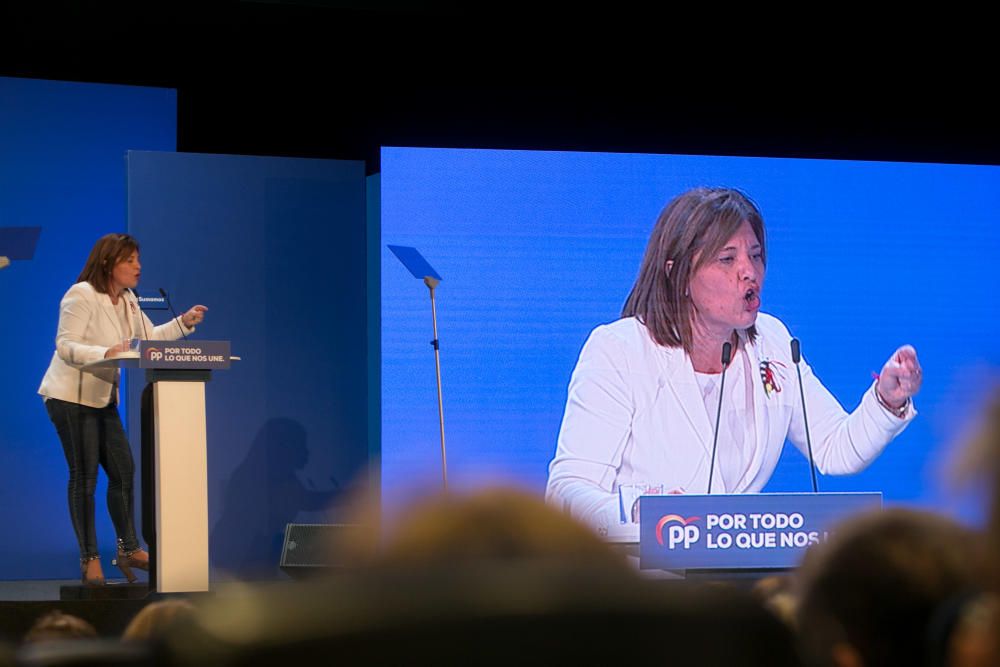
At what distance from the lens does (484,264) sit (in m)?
6.27

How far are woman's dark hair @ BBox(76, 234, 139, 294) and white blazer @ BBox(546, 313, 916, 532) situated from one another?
7.39ft

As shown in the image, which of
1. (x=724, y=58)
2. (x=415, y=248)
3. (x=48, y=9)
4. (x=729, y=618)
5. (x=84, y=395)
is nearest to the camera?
(x=729, y=618)

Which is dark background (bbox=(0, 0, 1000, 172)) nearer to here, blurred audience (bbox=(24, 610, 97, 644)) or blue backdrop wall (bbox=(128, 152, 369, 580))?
blue backdrop wall (bbox=(128, 152, 369, 580))

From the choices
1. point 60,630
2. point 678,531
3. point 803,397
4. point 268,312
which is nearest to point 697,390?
point 803,397

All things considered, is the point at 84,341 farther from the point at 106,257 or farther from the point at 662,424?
the point at 662,424

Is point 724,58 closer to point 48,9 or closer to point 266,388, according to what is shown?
point 266,388

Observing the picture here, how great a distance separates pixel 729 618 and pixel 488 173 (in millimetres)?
5639

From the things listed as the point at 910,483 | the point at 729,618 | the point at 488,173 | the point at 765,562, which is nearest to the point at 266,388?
the point at 488,173

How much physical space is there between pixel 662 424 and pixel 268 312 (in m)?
2.12

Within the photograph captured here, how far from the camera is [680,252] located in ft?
21.0

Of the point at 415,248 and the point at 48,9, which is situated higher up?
the point at 48,9

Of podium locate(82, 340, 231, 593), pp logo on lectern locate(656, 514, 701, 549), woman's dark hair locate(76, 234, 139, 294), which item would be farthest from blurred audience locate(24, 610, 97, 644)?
pp logo on lectern locate(656, 514, 701, 549)

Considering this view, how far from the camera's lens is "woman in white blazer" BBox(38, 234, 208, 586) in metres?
5.07

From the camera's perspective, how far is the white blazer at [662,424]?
6.21 m
